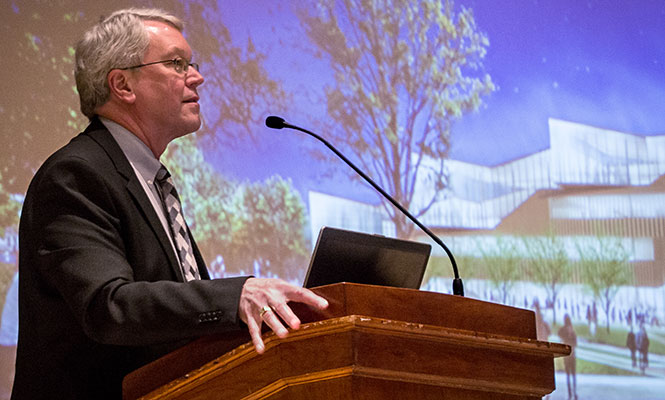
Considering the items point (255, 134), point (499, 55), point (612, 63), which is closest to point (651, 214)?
point (612, 63)

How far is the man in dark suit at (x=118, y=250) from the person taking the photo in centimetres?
127

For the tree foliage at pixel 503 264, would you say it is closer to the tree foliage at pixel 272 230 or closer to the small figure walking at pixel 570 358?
the small figure walking at pixel 570 358

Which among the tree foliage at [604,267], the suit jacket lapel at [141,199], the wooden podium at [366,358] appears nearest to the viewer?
the wooden podium at [366,358]

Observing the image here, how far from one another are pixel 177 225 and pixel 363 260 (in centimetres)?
47

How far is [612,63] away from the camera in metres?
3.95

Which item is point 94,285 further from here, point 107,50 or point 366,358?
point 107,50

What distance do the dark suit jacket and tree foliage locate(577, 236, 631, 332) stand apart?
2.56m

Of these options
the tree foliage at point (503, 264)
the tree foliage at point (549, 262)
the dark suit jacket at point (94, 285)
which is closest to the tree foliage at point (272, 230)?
the tree foliage at point (503, 264)

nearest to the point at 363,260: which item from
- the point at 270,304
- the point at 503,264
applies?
the point at 270,304

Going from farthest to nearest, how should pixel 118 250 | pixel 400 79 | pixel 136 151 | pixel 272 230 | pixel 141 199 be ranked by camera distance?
pixel 400 79 → pixel 272 230 → pixel 136 151 → pixel 141 199 → pixel 118 250

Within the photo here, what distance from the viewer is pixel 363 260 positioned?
68.2 inches

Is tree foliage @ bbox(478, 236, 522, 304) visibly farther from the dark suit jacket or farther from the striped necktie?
the dark suit jacket

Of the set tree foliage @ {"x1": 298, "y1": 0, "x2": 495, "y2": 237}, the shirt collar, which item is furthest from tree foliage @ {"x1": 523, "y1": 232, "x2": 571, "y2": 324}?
the shirt collar

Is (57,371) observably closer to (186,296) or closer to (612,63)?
(186,296)
